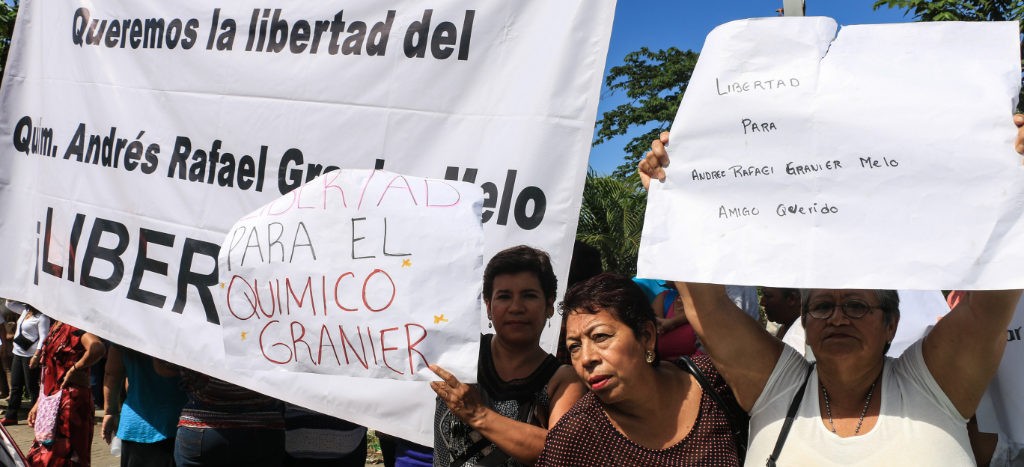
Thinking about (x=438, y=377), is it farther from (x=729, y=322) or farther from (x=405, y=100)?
(x=405, y=100)

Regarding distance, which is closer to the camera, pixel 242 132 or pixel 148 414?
pixel 242 132

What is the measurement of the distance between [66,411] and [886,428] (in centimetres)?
484

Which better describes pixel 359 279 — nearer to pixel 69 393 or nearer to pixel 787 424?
pixel 787 424

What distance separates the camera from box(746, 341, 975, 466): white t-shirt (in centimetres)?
206

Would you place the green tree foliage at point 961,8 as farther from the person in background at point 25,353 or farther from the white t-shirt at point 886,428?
the person in background at point 25,353

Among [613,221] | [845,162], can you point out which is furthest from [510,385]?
[613,221]

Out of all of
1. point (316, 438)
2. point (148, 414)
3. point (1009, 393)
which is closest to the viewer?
point (1009, 393)

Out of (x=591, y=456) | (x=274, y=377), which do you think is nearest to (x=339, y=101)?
(x=274, y=377)

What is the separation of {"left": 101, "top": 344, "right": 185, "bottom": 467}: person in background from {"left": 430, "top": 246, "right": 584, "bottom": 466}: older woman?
2214 millimetres

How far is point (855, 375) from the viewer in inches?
86.4

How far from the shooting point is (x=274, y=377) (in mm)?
3137

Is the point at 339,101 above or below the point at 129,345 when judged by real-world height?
above

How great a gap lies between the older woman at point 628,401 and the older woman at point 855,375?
0.12 m

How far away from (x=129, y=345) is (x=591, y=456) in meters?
2.19
